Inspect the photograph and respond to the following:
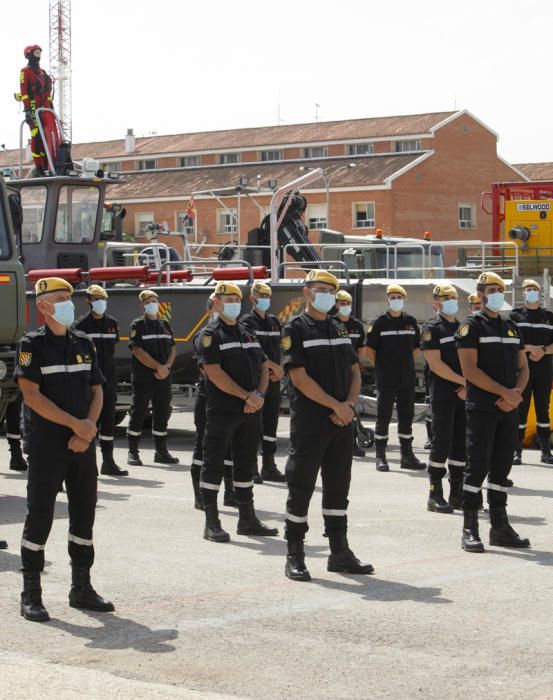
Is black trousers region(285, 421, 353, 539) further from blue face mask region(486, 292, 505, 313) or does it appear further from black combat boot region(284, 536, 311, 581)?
blue face mask region(486, 292, 505, 313)

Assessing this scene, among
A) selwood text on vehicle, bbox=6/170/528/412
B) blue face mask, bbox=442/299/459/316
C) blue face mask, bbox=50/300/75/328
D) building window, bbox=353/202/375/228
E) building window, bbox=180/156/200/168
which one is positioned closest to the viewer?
blue face mask, bbox=50/300/75/328

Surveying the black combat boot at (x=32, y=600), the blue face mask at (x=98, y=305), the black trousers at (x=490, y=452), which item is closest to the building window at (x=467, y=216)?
the blue face mask at (x=98, y=305)

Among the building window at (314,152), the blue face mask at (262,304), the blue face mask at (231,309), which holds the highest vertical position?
the building window at (314,152)

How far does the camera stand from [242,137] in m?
74.6

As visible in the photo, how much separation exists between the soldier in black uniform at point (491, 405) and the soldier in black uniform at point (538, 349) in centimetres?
521

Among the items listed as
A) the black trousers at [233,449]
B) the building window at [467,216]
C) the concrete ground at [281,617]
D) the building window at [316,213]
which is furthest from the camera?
the building window at [467,216]

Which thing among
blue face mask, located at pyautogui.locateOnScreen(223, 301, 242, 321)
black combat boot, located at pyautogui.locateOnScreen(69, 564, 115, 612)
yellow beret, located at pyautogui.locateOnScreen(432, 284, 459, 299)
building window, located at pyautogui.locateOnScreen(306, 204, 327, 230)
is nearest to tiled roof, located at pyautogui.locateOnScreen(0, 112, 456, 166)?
building window, located at pyautogui.locateOnScreen(306, 204, 327, 230)

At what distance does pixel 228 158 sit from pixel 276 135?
124 inches

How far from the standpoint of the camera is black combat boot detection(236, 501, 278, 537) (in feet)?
32.7

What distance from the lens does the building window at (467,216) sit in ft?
217

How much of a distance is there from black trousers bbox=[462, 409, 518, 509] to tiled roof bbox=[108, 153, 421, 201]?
Answer: 4964 cm

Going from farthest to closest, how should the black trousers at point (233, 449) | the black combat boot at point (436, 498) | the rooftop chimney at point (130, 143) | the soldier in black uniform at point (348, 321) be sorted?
1. the rooftop chimney at point (130, 143)
2. the soldier in black uniform at point (348, 321)
3. the black combat boot at point (436, 498)
4. the black trousers at point (233, 449)

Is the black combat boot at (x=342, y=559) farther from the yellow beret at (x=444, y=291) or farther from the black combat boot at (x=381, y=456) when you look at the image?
the black combat boot at (x=381, y=456)

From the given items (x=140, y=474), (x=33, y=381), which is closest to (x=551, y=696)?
(x=33, y=381)
